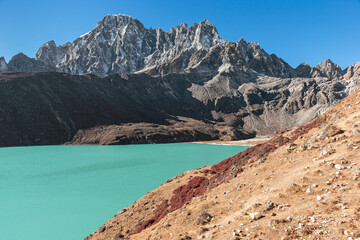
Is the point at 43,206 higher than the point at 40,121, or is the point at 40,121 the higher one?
the point at 40,121

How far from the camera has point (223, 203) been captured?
15.1 meters

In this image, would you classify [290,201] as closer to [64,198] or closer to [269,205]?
[269,205]

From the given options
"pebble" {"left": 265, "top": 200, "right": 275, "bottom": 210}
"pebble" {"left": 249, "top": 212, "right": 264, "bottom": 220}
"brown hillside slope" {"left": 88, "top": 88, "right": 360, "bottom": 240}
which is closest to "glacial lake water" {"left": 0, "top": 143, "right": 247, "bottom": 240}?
"brown hillside slope" {"left": 88, "top": 88, "right": 360, "bottom": 240}

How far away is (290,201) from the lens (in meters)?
11.1

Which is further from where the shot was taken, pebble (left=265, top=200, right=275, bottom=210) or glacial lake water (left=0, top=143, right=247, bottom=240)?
glacial lake water (left=0, top=143, right=247, bottom=240)

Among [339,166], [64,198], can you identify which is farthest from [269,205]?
[64,198]

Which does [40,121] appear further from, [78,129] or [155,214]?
[155,214]

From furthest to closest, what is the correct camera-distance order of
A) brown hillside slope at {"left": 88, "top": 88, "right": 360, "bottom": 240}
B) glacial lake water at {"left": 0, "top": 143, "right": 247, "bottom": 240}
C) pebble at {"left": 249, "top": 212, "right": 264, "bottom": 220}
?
1. glacial lake water at {"left": 0, "top": 143, "right": 247, "bottom": 240}
2. pebble at {"left": 249, "top": 212, "right": 264, "bottom": 220}
3. brown hillside slope at {"left": 88, "top": 88, "right": 360, "bottom": 240}

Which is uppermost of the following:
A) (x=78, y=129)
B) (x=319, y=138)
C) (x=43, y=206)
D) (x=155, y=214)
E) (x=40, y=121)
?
(x=40, y=121)

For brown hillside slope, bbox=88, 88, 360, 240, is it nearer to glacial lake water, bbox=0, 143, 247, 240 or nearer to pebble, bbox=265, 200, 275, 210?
pebble, bbox=265, 200, 275, 210

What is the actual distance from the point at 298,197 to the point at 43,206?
38.4 m

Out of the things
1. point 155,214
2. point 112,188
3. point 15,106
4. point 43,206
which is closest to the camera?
point 155,214

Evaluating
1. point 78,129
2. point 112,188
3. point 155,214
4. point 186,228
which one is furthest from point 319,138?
point 78,129

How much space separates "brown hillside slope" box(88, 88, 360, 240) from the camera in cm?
877
